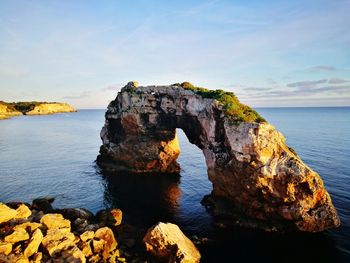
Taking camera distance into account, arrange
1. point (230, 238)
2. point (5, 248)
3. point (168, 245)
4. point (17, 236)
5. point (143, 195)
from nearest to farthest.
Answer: point (5, 248), point (17, 236), point (168, 245), point (230, 238), point (143, 195)

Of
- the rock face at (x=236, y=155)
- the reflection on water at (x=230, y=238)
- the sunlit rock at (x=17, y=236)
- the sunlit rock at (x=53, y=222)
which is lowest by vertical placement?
the reflection on water at (x=230, y=238)

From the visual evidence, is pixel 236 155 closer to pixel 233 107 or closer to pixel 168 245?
pixel 233 107

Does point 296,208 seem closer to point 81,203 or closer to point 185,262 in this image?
point 185,262

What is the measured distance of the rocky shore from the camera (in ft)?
74.7


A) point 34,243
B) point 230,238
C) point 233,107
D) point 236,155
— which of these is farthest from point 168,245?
point 233,107

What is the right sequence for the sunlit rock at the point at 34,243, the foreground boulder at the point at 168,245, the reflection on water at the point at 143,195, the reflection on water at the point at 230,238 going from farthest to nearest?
the reflection on water at the point at 143,195 < the reflection on water at the point at 230,238 < the foreground boulder at the point at 168,245 < the sunlit rock at the point at 34,243

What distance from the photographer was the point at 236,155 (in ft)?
105

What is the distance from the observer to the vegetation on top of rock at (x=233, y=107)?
32.8m

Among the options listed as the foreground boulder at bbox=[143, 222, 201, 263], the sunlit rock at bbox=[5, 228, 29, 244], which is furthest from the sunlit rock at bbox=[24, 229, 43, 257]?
the foreground boulder at bbox=[143, 222, 201, 263]

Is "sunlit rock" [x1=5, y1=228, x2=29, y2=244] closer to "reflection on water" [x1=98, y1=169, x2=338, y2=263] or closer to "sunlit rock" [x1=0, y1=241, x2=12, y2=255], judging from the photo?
"sunlit rock" [x1=0, y1=241, x2=12, y2=255]

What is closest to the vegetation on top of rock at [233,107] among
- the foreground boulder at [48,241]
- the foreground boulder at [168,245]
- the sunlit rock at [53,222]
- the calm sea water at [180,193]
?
the calm sea water at [180,193]

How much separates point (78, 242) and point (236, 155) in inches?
734

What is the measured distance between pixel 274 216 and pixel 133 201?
18.7 metres

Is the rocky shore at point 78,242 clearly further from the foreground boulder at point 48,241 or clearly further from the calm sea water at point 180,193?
the calm sea water at point 180,193
